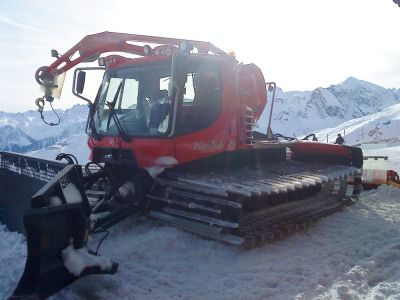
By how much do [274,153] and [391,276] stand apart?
367 cm

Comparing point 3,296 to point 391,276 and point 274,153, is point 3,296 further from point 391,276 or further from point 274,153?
point 274,153

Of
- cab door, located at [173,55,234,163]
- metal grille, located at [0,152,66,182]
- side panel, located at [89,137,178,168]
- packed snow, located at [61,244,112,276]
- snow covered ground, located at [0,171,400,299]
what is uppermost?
cab door, located at [173,55,234,163]

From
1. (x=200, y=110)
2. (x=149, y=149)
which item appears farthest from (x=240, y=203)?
(x=200, y=110)

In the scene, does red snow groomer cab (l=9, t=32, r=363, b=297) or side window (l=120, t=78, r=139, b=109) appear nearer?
red snow groomer cab (l=9, t=32, r=363, b=297)

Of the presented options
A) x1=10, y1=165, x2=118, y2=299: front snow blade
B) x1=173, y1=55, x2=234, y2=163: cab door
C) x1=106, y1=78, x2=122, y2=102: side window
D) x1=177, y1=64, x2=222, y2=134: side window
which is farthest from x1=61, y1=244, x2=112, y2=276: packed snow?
x1=106, y1=78, x2=122, y2=102: side window

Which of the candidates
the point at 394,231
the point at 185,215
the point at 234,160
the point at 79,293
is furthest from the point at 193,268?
the point at 394,231

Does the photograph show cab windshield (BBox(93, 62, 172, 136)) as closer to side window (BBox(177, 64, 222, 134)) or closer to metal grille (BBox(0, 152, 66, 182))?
side window (BBox(177, 64, 222, 134))

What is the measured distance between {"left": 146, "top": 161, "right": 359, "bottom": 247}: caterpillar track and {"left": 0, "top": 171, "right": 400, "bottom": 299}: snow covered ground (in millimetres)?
176

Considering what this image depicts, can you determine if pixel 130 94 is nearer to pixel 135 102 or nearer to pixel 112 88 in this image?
pixel 135 102

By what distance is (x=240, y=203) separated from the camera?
5238 millimetres

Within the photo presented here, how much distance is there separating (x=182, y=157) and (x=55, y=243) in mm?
2567

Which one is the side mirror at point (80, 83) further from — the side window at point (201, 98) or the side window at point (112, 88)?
the side window at point (201, 98)

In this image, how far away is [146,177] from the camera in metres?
6.31

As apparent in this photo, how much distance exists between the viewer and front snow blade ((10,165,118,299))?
3.74 m
